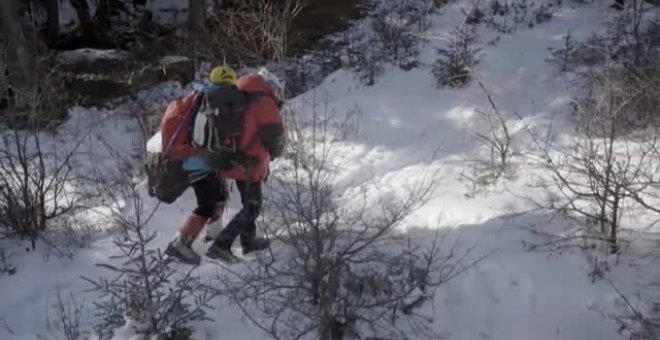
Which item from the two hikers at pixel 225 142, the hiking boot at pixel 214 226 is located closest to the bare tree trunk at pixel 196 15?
the hiking boot at pixel 214 226

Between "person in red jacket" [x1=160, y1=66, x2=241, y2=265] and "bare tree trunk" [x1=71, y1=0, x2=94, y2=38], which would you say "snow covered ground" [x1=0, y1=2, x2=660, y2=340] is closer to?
"person in red jacket" [x1=160, y1=66, x2=241, y2=265]

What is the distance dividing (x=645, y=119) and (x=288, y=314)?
4033 millimetres

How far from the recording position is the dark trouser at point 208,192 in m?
5.38

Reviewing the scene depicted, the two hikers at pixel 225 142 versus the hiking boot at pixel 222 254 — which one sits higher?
the two hikers at pixel 225 142

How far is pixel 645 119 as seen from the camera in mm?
6953

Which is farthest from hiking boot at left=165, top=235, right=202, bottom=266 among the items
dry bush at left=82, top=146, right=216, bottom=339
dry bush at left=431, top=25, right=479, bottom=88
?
dry bush at left=431, top=25, right=479, bottom=88

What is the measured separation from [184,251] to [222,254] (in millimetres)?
272

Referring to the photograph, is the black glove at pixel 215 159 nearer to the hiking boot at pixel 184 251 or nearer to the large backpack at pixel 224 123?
the large backpack at pixel 224 123

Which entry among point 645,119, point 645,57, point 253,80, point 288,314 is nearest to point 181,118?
point 253,80

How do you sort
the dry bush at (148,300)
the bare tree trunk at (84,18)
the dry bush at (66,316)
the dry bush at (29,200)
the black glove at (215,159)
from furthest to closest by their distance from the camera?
the bare tree trunk at (84,18) → the dry bush at (29,200) → the black glove at (215,159) → the dry bush at (66,316) → the dry bush at (148,300)

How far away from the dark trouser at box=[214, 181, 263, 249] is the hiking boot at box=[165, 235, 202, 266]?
0.64 ft

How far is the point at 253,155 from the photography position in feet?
17.3

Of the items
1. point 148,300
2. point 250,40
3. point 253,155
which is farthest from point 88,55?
point 148,300

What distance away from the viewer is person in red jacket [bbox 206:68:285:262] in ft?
16.8
